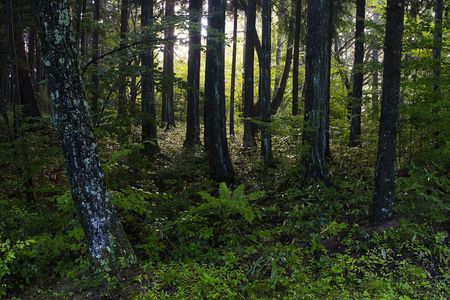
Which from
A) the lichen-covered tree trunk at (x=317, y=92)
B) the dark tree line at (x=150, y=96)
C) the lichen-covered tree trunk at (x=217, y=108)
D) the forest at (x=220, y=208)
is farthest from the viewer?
the lichen-covered tree trunk at (x=217, y=108)

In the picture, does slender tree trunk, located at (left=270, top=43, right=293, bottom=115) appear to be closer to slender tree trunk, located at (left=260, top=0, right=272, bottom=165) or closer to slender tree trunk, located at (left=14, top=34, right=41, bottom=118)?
slender tree trunk, located at (left=260, top=0, right=272, bottom=165)

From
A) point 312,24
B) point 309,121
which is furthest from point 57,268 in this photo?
point 312,24

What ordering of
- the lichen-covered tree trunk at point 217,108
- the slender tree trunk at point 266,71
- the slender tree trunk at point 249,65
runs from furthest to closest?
the slender tree trunk at point 249,65 < the slender tree trunk at point 266,71 < the lichen-covered tree trunk at point 217,108

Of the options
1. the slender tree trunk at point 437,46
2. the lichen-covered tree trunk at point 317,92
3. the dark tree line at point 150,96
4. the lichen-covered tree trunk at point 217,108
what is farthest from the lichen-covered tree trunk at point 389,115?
the lichen-covered tree trunk at point 217,108

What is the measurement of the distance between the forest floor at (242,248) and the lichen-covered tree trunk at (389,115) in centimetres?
31

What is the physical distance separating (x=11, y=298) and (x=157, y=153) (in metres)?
8.97

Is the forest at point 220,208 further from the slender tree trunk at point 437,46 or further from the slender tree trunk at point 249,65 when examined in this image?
the slender tree trunk at point 249,65

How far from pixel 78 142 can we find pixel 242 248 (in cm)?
271

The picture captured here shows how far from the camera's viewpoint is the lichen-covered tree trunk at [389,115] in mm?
5434

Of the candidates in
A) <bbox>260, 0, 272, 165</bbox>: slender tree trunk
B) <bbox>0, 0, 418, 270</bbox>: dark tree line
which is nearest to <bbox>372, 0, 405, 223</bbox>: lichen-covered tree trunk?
<bbox>0, 0, 418, 270</bbox>: dark tree line

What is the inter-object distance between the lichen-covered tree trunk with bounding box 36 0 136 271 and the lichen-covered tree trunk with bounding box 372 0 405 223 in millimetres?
3756

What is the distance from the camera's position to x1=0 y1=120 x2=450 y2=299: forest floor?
450 centimetres

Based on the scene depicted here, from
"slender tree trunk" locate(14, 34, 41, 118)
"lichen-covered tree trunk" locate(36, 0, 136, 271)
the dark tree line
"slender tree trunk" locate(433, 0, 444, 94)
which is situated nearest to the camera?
"lichen-covered tree trunk" locate(36, 0, 136, 271)

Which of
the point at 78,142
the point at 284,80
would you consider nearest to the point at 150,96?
the point at 284,80
